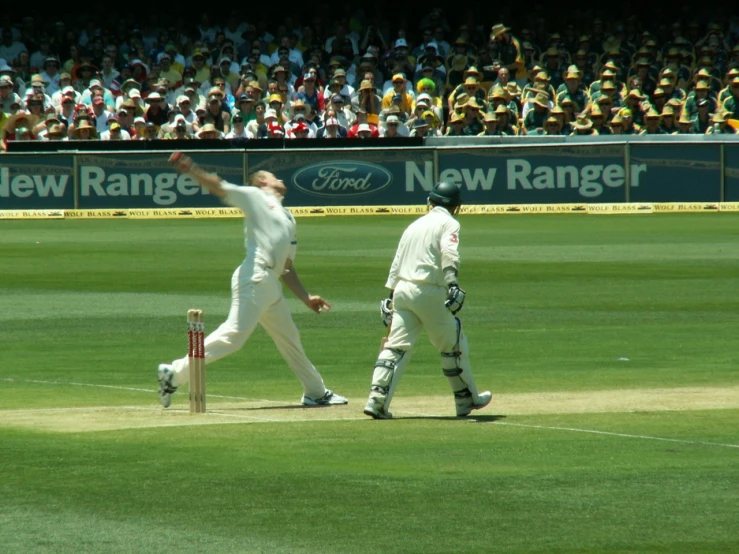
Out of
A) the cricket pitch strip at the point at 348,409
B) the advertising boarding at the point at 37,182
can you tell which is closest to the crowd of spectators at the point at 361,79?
the advertising boarding at the point at 37,182

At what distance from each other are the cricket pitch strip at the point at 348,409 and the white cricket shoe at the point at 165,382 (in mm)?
124

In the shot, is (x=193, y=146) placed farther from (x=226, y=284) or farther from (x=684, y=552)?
(x=684, y=552)

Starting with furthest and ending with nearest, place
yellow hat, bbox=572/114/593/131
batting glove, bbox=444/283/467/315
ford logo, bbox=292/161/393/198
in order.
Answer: yellow hat, bbox=572/114/593/131 → ford logo, bbox=292/161/393/198 → batting glove, bbox=444/283/467/315

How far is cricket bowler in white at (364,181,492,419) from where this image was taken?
9.45 metres

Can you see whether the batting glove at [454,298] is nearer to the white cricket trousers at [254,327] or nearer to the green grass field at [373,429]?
the green grass field at [373,429]

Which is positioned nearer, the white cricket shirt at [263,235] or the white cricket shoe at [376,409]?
the white cricket shoe at [376,409]

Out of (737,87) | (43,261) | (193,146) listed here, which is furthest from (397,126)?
(43,261)

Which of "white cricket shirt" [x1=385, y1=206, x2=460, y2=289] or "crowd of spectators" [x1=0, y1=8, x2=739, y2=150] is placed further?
"crowd of spectators" [x1=0, y1=8, x2=739, y2=150]

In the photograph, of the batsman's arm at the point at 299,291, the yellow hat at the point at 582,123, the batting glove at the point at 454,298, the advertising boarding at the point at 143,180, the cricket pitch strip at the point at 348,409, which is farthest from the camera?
the yellow hat at the point at 582,123

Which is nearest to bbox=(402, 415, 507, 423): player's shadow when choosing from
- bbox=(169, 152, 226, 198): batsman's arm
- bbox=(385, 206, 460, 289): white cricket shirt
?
bbox=(385, 206, 460, 289): white cricket shirt

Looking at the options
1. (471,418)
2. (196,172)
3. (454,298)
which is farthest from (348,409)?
(196,172)

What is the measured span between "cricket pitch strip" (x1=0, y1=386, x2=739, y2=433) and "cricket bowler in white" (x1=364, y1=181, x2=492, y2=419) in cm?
21

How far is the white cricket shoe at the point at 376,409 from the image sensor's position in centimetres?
942

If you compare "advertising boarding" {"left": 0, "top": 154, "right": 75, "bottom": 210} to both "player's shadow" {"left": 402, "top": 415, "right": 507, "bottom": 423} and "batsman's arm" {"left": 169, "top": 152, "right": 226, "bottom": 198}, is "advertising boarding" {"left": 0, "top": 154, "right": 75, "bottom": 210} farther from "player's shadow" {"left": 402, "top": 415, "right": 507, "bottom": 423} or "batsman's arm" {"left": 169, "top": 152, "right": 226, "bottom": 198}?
"player's shadow" {"left": 402, "top": 415, "right": 507, "bottom": 423}
